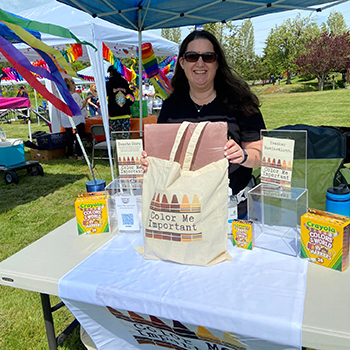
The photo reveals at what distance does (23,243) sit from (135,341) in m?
1.97

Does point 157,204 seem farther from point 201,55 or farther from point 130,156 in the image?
point 201,55

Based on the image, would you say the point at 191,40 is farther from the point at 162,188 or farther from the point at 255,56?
the point at 255,56

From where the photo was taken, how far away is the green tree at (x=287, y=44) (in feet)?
105

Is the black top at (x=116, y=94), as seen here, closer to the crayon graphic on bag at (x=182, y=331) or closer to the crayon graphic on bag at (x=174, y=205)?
the crayon graphic on bag at (x=174, y=205)

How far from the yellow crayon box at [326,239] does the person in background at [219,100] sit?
431 mm

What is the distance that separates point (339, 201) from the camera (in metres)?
1.04

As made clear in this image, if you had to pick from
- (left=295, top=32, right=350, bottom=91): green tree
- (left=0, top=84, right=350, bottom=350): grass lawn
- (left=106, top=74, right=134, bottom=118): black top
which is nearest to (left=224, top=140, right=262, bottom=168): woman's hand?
(left=0, top=84, right=350, bottom=350): grass lawn

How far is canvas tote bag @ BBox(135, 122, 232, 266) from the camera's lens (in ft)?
3.03

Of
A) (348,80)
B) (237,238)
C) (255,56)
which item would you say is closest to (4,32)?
(237,238)

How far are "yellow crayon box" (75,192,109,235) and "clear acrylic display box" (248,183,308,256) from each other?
55 cm

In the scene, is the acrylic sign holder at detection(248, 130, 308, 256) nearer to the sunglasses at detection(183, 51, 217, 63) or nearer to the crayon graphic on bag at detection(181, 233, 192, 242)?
the crayon graphic on bag at detection(181, 233, 192, 242)

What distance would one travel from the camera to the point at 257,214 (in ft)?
3.90

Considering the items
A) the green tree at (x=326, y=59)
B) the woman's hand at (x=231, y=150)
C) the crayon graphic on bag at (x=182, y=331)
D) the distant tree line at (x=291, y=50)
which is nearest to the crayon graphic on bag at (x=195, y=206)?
the woman's hand at (x=231, y=150)

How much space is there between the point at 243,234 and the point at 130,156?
0.50 metres
